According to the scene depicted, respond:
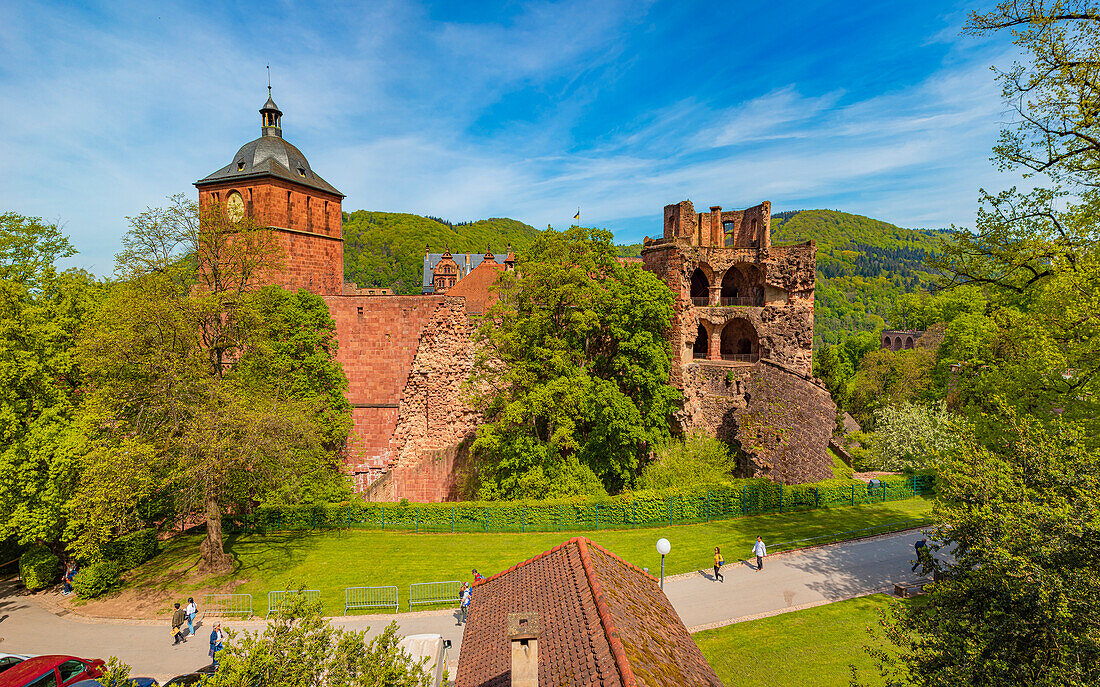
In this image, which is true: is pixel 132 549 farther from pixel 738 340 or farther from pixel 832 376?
pixel 832 376

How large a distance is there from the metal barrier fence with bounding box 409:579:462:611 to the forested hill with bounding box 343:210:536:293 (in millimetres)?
87324

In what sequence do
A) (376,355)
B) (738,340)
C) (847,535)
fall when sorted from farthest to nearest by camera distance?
1. (738,340)
2. (376,355)
3. (847,535)

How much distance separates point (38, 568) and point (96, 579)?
2430mm

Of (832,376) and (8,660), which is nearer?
(8,660)

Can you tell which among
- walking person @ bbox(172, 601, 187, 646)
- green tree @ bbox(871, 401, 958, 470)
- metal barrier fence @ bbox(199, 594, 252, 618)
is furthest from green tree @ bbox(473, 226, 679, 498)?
green tree @ bbox(871, 401, 958, 470)

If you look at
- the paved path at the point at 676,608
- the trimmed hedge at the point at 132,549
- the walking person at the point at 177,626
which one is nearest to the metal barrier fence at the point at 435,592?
the paved path at the point at 676,608

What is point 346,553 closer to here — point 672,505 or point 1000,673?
point 672,505

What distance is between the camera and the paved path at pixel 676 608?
44.0 feet

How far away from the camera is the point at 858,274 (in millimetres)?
152625

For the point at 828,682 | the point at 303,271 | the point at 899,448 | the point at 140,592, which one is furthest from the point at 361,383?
the point at 899,448

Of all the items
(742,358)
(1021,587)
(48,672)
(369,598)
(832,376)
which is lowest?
(369,598)

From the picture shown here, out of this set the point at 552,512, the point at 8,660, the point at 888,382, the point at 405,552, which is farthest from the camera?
the point at 888,382

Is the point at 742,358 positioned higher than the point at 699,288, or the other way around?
the point at 699,288

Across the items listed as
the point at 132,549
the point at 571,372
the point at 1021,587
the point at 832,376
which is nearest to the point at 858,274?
the point at 832,376
